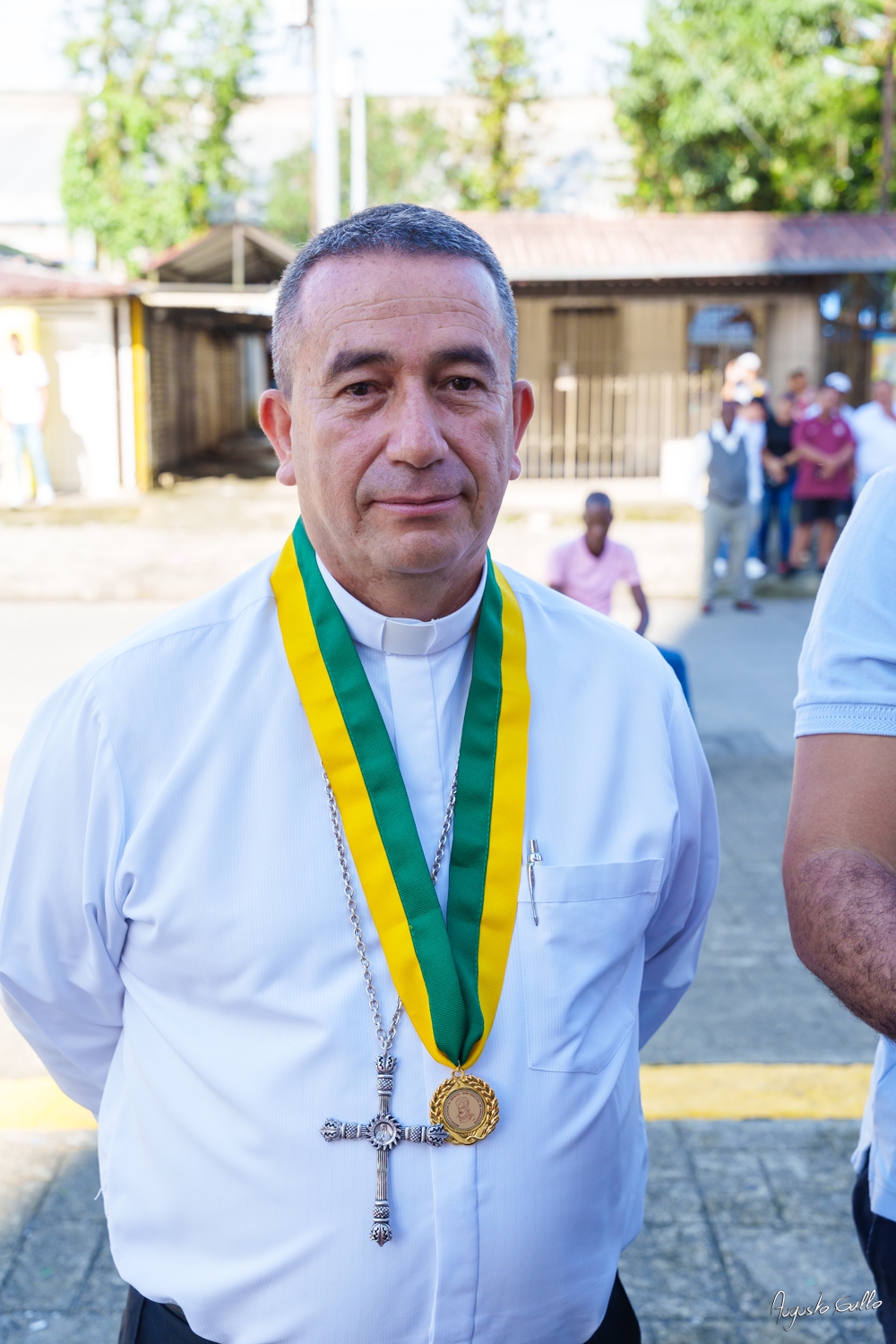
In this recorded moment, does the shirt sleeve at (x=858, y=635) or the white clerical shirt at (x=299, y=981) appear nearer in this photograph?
the shirt sleeve at (x=858, y=635)

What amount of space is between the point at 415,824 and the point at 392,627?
0.28 metres

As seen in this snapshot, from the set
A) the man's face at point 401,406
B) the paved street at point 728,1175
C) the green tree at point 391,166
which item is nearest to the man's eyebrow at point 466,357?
the man's face at point 401,406

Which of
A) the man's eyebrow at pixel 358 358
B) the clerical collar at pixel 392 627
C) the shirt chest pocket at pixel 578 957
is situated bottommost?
the shirt chest pocket at pixel 578 957

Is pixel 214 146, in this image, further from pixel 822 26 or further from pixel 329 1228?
pixel 329 1228

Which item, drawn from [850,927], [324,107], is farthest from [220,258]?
[850,927]

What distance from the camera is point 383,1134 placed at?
166 cm

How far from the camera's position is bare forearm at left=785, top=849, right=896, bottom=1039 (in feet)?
4.72

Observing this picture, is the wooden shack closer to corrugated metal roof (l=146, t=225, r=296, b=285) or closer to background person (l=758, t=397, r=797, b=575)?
corrugated metal roof (l=146, t=225, r=296, b=285)

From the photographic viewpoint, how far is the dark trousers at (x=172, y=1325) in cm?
183

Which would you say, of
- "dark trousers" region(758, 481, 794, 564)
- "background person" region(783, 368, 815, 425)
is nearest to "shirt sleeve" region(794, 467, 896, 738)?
"dark trousers" region(758, 481, 794, 564)

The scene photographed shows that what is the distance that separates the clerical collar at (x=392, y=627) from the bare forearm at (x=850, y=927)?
612 millimetres

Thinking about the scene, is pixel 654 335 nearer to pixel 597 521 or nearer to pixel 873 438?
pixel 873 438

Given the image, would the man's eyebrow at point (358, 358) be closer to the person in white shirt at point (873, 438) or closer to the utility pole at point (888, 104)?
the person in white shirt at point (873, 438)

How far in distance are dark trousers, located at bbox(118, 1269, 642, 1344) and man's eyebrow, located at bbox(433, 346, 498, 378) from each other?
1.34 metres
